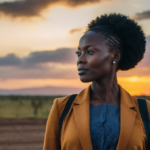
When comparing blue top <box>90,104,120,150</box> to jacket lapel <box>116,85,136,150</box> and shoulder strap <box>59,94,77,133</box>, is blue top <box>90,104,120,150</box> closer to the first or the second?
jacket lapel <box>116,85,136,150</box>

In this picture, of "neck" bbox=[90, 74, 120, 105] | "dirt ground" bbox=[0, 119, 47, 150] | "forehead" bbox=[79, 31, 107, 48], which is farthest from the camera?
"dirt ground" bbox=[0, 119, 47, 150]

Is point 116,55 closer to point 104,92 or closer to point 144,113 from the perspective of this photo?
point 104,92

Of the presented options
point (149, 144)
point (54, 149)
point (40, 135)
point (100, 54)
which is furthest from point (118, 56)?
point (40, 135)

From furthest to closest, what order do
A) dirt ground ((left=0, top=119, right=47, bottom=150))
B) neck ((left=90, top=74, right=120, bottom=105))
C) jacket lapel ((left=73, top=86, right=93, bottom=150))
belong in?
1. dirt ground ((left=0, top=119, right=47, bottom=150))
2. neck ((left=90, top=74, right=120, bottom=105))
3. jacket lapel ((left=73, top=86, right=93, bottom=150))

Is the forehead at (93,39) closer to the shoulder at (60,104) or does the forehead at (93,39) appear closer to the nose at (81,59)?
the nose at (81,59)

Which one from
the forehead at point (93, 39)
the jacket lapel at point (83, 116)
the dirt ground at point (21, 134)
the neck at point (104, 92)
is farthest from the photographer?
the dirt ground at point (21, 134)

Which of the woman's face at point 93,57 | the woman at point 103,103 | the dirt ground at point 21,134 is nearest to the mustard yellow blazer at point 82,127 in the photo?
the woman at point 103,103

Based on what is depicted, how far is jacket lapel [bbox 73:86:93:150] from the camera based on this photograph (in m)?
2.04

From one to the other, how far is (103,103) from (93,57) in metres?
0.41

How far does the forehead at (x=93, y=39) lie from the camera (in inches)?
85.0

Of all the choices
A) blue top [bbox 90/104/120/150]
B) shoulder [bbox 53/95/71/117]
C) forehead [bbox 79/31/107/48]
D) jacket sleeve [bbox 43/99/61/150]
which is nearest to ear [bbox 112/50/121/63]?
forehead [bbox 79/31/107/48]

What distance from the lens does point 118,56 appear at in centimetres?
228

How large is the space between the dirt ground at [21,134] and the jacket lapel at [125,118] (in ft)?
21.5

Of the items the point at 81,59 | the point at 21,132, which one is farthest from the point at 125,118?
the point at 21,132
